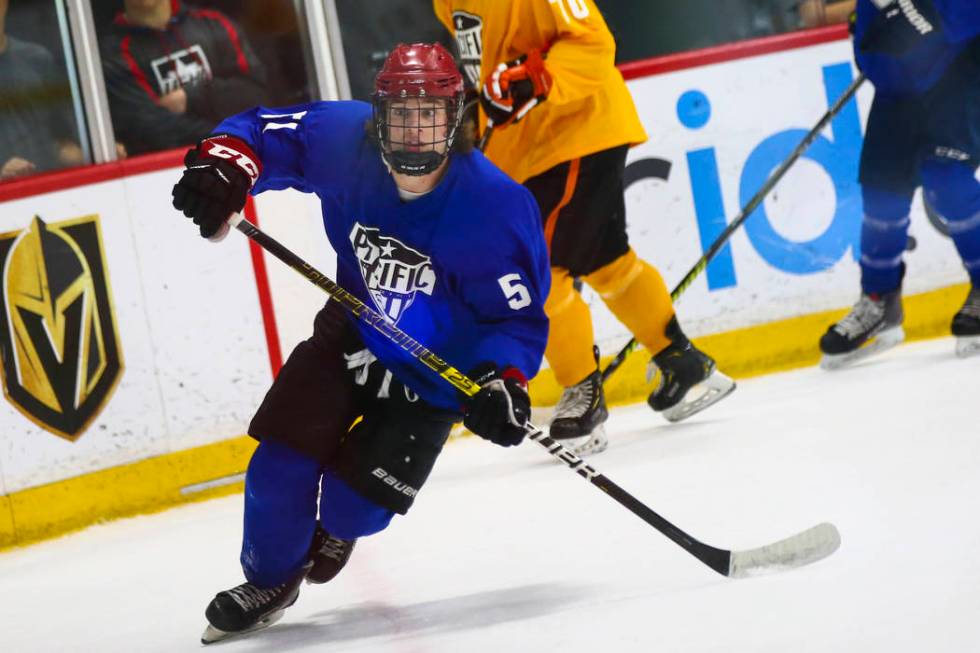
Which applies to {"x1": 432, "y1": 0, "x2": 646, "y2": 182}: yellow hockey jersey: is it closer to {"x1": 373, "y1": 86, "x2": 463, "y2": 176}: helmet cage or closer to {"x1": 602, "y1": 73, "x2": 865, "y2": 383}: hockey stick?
{"x1": 602, "y1": 73, "x2": 865, "y2": 383}: hockey stick

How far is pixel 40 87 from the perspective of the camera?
3895mm

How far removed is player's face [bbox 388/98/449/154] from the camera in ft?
7.06

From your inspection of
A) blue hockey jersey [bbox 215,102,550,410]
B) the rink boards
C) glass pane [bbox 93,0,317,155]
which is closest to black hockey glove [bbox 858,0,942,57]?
the rink boards

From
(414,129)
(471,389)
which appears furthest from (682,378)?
(414,129)

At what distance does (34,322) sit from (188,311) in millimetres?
394

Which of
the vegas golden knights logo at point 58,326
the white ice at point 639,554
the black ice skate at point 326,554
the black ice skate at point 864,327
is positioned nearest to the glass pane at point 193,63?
the vegas golden knights logo at point 58,326

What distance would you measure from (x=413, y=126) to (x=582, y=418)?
1434 mm

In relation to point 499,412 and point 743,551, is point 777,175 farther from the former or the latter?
point 499,412

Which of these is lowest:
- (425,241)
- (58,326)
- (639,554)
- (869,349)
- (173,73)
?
(869,349)

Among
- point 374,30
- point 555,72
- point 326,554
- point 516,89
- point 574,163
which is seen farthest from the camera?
point 374,30

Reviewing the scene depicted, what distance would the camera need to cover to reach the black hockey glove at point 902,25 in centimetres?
373

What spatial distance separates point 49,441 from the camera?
11.9 feet

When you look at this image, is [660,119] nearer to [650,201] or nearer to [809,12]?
[650,201]

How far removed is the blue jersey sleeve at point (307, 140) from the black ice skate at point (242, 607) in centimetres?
66
